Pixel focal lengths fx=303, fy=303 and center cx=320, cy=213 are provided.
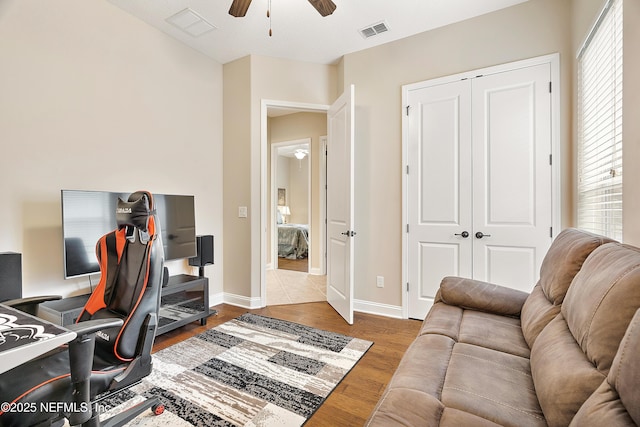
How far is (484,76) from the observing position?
279 cm

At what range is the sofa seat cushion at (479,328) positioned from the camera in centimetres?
143

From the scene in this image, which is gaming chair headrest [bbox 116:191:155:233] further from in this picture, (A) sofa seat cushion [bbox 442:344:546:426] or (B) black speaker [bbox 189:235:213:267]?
(B) black speaker [bbox 189:235:213:267]

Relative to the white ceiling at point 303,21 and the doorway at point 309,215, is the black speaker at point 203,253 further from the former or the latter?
the white ceiling at point 303,21

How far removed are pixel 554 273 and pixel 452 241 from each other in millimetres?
1474

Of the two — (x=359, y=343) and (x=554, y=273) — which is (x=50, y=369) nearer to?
(x=359, y=343)

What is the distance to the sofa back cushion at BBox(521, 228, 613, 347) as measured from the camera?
4.39ft

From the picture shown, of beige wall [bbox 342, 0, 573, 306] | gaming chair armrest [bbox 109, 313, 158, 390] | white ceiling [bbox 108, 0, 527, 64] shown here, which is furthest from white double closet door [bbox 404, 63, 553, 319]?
gaming chair armrest [bbox 109, 313, 158, 390]

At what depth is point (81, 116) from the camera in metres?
2.49

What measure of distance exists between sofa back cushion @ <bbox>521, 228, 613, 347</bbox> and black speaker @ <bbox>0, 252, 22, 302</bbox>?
2932mm

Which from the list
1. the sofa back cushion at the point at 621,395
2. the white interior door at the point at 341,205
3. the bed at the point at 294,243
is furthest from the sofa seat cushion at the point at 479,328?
the bed at the point at 294,243

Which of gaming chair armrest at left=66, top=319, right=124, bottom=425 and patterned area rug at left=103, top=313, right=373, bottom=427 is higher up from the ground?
gaming chair armrest at left=66, top=319, right=124, bottom=425

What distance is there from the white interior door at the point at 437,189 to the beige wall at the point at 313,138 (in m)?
2.47

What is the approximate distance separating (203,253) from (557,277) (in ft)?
9.65

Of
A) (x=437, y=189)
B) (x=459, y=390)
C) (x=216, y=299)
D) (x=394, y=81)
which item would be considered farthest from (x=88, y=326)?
(x=394, y=81)
